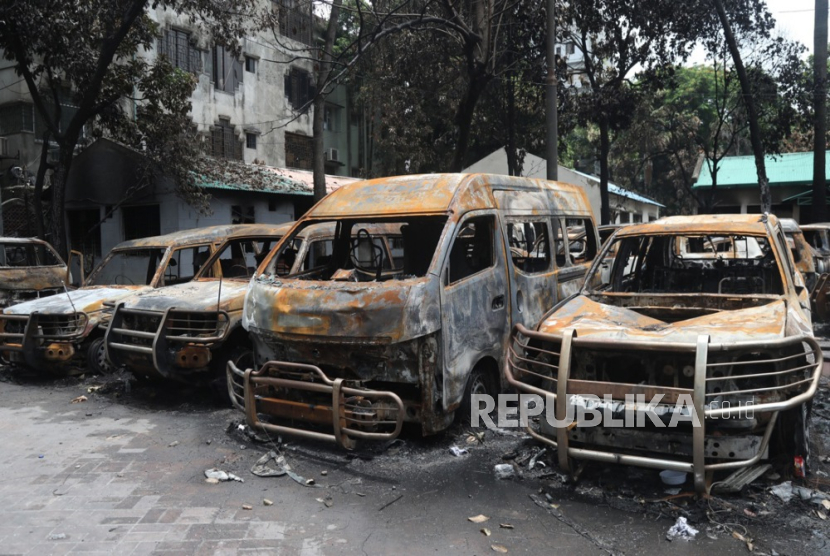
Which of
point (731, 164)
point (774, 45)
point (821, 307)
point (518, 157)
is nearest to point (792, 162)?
point (731, 164)

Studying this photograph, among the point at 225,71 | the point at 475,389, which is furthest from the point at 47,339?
the point at 225,71

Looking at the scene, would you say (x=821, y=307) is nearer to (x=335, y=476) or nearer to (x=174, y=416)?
(x=335, y=476)

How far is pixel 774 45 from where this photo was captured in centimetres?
1722

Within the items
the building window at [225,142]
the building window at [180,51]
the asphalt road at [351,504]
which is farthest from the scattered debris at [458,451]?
the building window at [225,142]

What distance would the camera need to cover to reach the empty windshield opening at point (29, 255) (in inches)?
427

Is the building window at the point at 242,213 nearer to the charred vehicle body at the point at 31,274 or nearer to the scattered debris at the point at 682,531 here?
the charred vehicle body at the point at 31,274

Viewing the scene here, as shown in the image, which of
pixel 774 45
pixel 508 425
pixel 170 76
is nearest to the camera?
pixel 508 425

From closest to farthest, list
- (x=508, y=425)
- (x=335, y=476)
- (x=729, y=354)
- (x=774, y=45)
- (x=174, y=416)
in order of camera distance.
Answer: (x=729, y=354)
(x=335, y=476)
(x=508, y=425)
(x=174, y=416)
(x=774, y=45)

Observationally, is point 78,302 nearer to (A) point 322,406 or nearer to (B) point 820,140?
(A) point 322,406

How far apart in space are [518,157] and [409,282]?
17.8 meters

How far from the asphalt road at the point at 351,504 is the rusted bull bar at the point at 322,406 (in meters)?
0.29

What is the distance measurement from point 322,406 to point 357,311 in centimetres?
76

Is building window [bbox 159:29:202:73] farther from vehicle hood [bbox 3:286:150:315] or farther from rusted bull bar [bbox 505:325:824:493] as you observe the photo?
rusted bull bar [bbox 505:325:824:493]

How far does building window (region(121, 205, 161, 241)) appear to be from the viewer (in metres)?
16.9
